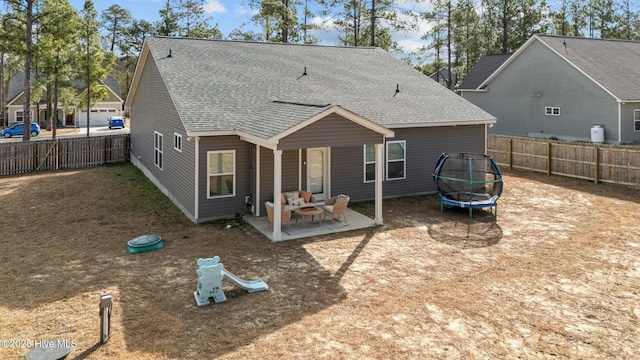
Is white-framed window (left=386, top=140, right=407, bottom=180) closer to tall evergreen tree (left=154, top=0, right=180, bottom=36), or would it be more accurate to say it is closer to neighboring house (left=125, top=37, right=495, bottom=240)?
neighboring house (left=125, top=37, right=495, bottom=240)

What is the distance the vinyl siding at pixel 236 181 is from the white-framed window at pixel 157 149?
500 centimetres

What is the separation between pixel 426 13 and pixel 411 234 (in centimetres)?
3572

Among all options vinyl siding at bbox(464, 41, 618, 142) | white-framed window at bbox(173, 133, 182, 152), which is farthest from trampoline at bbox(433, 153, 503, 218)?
vinyl siding at bbox(464, 41, 618, 142)

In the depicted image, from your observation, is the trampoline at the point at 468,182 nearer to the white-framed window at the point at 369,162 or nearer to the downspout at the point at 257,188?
the white-framed window at the point at 369,162

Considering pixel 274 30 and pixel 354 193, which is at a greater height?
pixel 274 30

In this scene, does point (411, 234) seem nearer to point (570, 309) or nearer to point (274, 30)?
point (570, 309)

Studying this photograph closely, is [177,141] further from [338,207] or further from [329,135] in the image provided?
[338,207]

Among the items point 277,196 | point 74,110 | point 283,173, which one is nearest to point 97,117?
point 74,110

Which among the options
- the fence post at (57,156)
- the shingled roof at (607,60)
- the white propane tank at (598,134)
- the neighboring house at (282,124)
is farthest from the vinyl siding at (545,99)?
the fence post at (57,156)

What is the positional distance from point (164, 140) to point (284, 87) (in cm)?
482

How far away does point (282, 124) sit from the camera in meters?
11.2

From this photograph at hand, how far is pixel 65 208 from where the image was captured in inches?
563

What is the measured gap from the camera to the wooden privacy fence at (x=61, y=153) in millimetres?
20484

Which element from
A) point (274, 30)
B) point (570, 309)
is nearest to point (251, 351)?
point (570, 309)
